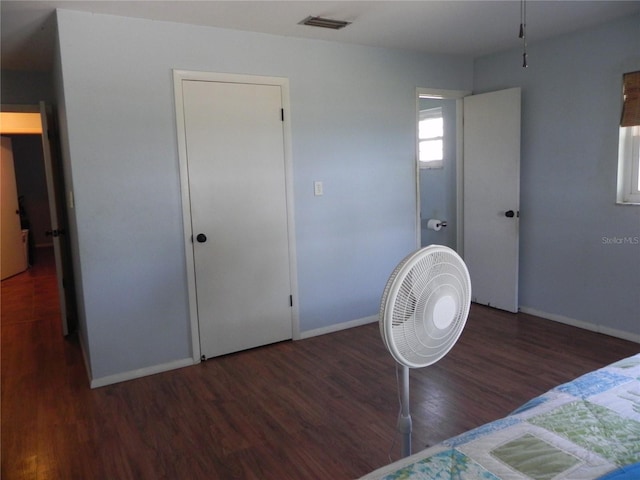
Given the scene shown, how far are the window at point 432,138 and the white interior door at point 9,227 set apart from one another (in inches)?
225

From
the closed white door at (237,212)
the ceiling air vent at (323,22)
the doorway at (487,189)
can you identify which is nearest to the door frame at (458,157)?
the doorway at (487,189)

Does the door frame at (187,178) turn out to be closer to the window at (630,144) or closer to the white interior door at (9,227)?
the window at (630,144)

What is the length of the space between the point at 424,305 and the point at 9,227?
715 centimetres

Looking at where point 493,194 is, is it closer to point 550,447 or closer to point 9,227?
point 550,447

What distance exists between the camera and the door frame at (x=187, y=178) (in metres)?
3.16

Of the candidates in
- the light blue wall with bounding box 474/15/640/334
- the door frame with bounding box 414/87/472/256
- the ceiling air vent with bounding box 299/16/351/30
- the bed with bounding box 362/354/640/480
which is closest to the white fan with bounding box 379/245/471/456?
the bed with bounding box 362/354/640/480

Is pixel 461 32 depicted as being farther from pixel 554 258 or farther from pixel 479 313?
pixel 479 313

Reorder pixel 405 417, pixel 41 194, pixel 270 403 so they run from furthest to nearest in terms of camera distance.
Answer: pixel 41 194
pixel 270 403
pixel 405 417

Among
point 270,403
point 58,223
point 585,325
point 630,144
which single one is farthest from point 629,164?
point 58,223

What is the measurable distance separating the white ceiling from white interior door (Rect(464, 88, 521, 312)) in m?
0.65

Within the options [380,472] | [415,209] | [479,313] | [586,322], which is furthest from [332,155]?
[380,472]

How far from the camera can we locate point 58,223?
402 centimetres

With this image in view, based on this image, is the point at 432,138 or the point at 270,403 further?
the point at 432,138

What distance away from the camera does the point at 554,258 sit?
398cm
